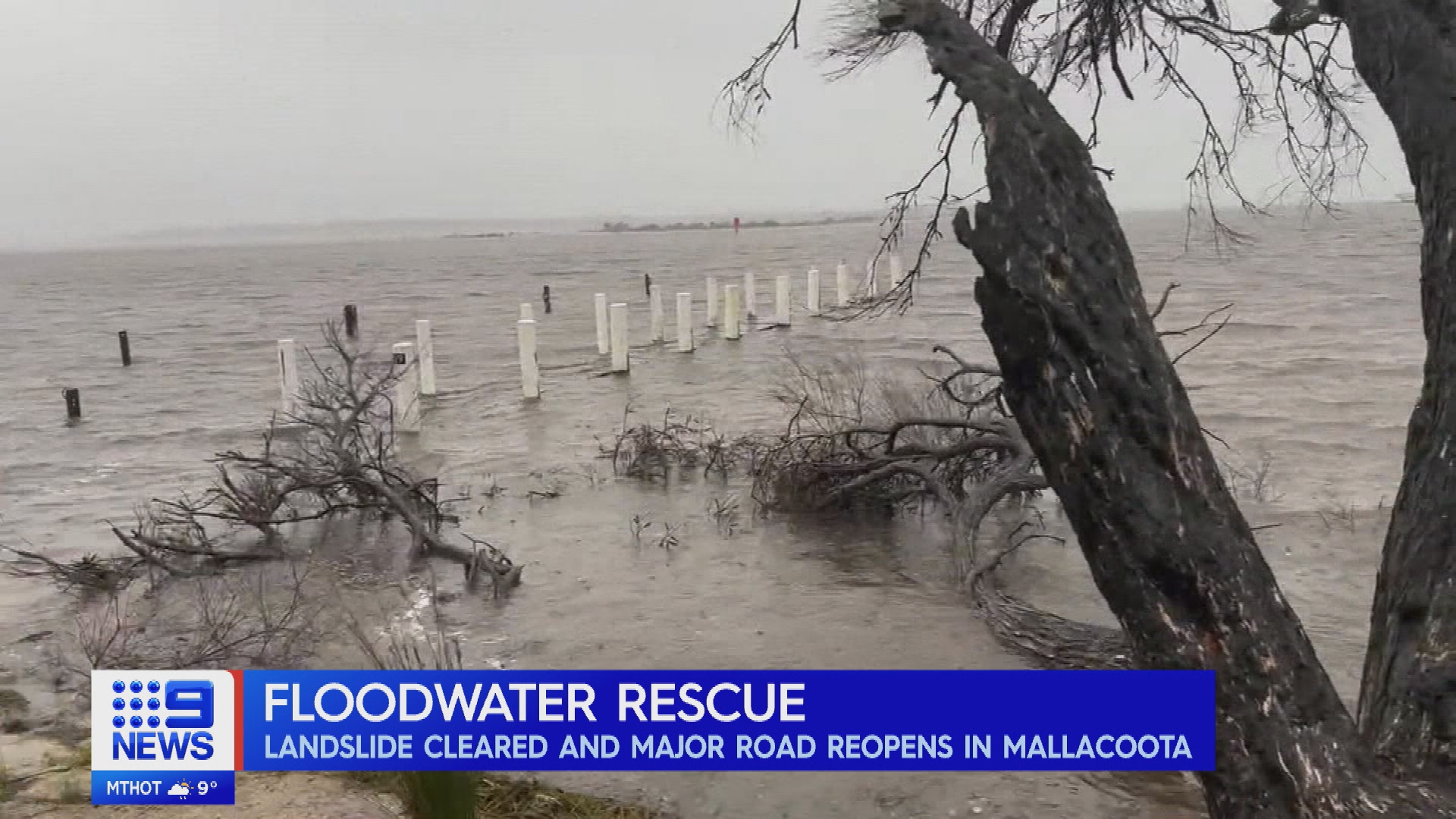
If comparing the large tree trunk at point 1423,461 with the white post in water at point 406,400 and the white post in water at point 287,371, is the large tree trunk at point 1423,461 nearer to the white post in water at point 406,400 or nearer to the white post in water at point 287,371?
the white post in water at point 406,400

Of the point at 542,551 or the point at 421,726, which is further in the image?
the point at 542,551

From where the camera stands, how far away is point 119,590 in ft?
26.7

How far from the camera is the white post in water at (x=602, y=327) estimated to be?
23375 millimetres

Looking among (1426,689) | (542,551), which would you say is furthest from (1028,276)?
(542,551)

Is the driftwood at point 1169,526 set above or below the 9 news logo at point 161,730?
above

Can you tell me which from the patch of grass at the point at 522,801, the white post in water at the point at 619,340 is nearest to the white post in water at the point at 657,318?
the white post in water at the point at 619,340

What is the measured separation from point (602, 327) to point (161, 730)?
19698mm

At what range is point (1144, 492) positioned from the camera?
2.50 metres

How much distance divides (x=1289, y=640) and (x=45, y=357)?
3286cm

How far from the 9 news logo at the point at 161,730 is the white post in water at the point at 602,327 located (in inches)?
756

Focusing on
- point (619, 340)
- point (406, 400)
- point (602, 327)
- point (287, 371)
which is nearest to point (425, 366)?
point (406, 400)

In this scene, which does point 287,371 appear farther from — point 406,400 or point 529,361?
point 529,361

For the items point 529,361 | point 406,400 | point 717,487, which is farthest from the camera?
point 529,361

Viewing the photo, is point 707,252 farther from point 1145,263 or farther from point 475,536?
point 475,536
